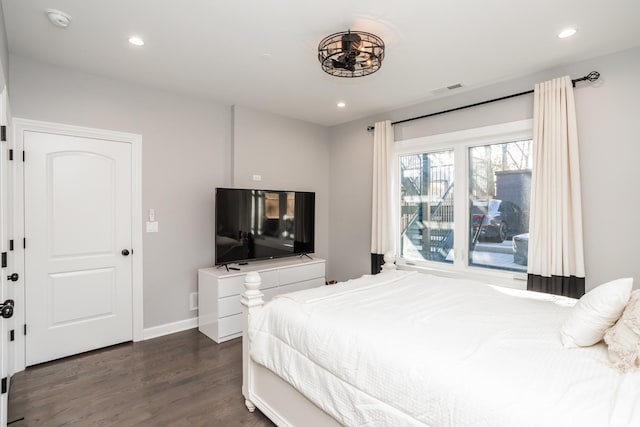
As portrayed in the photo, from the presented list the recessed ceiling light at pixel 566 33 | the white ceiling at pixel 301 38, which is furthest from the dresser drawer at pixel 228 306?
the recessed ceiling light at pixel 566 33

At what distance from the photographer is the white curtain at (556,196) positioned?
2.83 m

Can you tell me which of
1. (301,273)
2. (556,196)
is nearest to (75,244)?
(301,273)

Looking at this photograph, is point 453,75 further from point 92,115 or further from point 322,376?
point 92,115

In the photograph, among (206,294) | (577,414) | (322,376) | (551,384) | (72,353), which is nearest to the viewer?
(577,414)

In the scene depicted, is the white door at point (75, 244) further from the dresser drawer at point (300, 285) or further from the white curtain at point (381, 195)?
the white curtain at point (381, 195)

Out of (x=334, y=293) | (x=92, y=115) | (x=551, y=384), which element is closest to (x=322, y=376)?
(x=334, y=293)

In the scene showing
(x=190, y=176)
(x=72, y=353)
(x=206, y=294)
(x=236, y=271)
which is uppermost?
(x=190, y=176)

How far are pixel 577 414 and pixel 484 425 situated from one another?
28 cm

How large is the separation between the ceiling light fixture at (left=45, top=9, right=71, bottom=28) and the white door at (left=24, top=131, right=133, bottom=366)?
3.70 ft

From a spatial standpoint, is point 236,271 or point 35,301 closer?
point 35,301

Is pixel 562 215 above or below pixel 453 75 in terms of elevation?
below

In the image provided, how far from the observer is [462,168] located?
3732 millimetres

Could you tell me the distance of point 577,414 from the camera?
1023mm

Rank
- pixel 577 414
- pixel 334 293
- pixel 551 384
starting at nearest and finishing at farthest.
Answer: pixel 577 414
pixel 551 384
pixel 334 293
